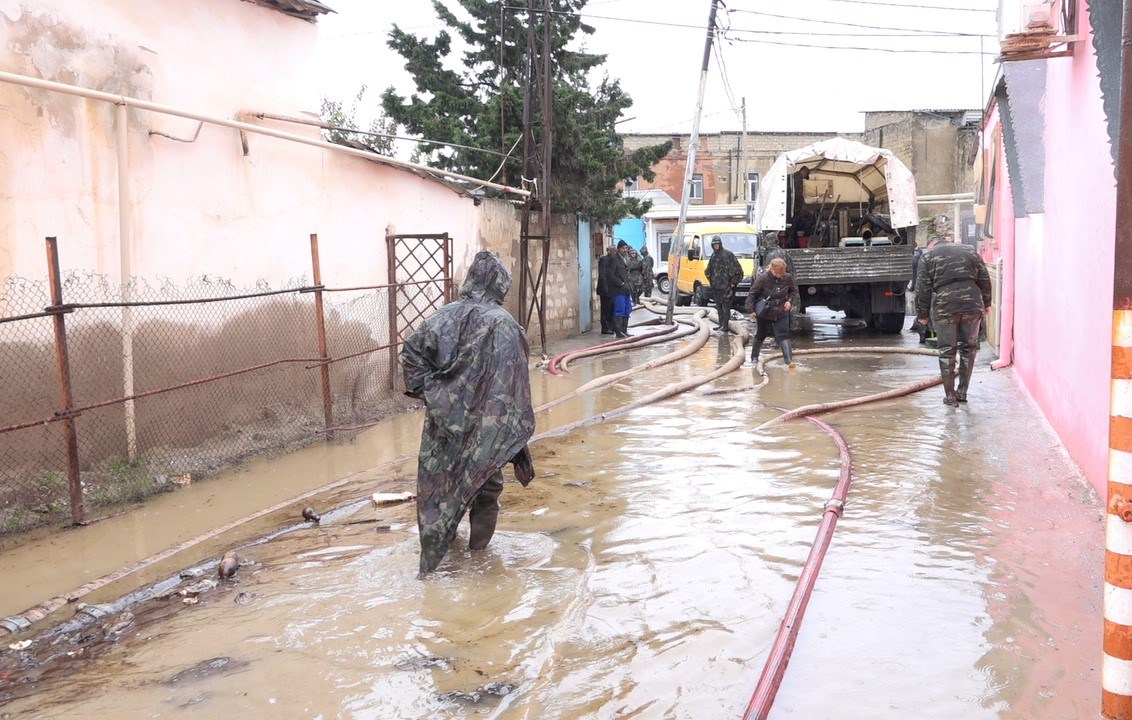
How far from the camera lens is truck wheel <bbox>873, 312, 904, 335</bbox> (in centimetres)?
1695

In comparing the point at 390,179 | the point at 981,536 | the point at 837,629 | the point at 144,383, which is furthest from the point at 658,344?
the point at 837,629

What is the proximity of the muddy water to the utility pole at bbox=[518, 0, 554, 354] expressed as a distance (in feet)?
27.5

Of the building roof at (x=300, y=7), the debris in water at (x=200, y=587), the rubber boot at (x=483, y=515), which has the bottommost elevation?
the debris in water at (x=200, y=587)

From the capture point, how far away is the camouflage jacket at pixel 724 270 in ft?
57.1

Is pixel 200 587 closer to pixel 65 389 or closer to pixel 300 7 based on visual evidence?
pixel 65 389

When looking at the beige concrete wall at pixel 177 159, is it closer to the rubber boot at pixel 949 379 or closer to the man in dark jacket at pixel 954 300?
the man in dark jacket at pixel 954 300

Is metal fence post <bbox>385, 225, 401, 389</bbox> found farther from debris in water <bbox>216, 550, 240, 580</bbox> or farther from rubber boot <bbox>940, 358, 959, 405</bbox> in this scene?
rubber boot <bbox>940, 358, 959, 405</bbox>

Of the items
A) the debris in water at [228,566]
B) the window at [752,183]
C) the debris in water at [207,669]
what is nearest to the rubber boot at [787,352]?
the debris in water at [228,566]

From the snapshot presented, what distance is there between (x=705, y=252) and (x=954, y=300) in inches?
633

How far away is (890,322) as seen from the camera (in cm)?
1716

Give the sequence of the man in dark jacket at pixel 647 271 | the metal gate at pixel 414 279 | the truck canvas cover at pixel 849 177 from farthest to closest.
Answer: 1. the man in dark jacket at pixel 647 271
2. the truck canvas cover at pixel 849 177
3. the metal gate at pixel 414 279

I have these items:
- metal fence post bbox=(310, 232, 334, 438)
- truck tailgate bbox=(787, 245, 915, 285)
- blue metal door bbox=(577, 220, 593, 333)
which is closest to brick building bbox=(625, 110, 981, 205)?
blue metal door bbox=(577, 220, 593, 333)

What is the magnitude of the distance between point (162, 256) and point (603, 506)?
452cm

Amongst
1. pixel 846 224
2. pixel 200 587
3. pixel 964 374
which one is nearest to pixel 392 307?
pixel 964 374
